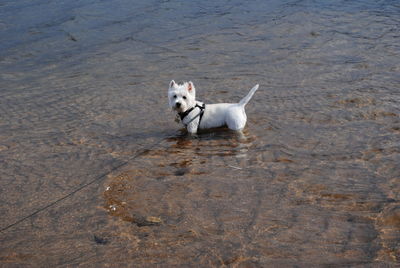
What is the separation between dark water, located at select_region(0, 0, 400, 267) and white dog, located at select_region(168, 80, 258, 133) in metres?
0.15

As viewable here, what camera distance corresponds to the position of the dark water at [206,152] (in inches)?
154

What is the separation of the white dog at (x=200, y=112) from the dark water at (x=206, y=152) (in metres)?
0.15

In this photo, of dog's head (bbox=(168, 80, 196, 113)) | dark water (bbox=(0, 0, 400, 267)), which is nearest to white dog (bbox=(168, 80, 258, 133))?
dog's head (bbox=(168, 80, 196, 113))

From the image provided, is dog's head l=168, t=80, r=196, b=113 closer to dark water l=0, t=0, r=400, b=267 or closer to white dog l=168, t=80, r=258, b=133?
white dog l=168, t=80, r=258, b=133

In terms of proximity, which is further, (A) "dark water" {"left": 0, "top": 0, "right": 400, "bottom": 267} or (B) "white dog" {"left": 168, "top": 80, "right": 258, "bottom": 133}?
(B) "white dog" {"left": 168, "top": 80, "right": 258, "bottom": 133}

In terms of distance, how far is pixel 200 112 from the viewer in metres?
6.53

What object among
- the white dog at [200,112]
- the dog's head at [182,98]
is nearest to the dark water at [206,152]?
the white dog at [200,112]

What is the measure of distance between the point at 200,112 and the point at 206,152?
0.81m

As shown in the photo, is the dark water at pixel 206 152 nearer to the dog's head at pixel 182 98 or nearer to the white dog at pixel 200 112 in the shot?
the white dog at pixel 200 112

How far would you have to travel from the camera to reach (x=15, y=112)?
797cm

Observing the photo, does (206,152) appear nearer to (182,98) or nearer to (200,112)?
(200,112)

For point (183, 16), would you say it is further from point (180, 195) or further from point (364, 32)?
point (180, 195)

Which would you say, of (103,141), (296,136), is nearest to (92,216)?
(103,141)

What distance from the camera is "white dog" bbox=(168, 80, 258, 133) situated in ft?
21.0
